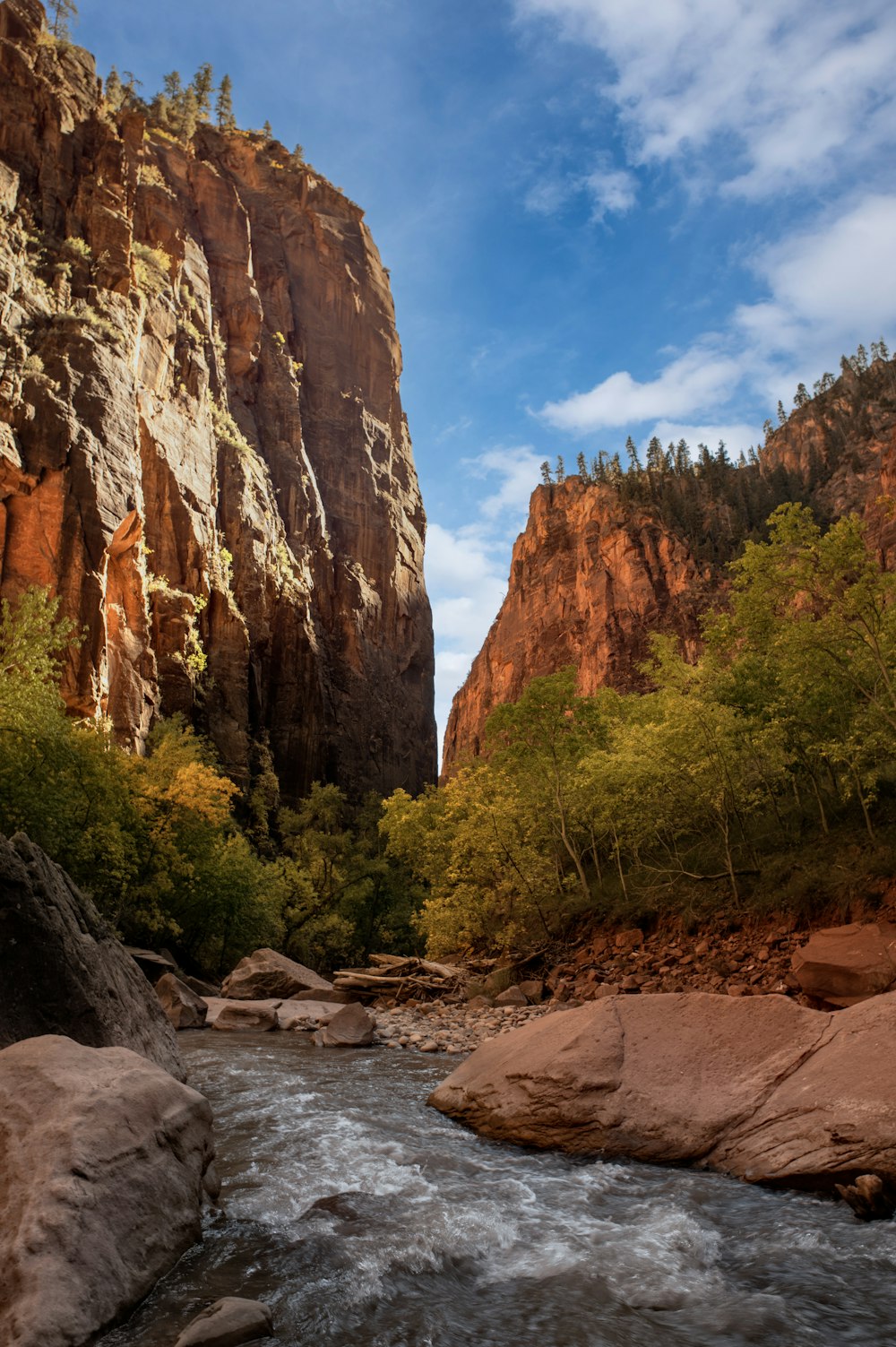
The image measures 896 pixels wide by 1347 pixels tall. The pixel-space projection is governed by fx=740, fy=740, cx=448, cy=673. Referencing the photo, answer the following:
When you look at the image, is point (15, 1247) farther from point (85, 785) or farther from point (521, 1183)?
point (85, 785)

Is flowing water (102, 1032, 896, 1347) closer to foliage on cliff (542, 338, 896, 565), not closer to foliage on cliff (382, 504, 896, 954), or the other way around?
foliage on cliff (382, 504, 896, 954)

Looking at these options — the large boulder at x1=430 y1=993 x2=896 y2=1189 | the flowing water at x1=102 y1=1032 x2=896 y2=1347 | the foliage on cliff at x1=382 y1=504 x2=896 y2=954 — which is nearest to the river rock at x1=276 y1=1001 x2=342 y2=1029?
the foliage on cliff at x1=382 y1=504 x2=896 y2=954

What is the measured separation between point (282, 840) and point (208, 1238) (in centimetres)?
5229

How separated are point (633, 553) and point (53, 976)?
9356cm

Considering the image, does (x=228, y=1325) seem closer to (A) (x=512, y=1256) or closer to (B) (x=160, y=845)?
(A) (x=512, y=1256)

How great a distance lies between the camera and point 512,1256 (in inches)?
233

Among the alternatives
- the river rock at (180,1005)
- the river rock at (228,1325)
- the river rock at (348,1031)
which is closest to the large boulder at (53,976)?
the river rock at (228,1325)

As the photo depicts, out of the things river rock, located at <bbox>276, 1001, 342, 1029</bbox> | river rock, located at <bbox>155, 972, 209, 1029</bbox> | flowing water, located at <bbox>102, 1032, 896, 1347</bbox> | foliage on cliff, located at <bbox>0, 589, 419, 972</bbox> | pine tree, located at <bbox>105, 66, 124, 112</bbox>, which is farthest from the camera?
pine tree, located at <bbox>105, 66, 124, 112</bbox>

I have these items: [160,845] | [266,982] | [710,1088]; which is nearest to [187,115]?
[160,845]

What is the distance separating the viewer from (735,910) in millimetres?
21516

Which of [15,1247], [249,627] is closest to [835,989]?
[15,1247]

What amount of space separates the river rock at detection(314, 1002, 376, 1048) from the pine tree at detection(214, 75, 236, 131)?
10640 cm

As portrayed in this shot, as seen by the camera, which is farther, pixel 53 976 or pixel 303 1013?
pixel 303 1013

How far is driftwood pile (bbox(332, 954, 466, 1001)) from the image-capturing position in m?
25.1
